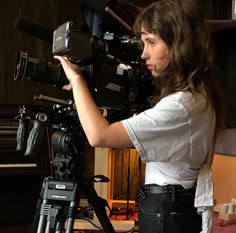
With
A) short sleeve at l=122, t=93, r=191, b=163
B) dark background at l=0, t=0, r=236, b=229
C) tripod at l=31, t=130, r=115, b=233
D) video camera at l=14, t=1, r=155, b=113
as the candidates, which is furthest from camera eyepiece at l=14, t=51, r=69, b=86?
dark background at l=0, t=0, r=236, b=229

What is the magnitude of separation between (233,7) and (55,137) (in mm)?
2307

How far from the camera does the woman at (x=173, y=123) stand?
0.95 metres

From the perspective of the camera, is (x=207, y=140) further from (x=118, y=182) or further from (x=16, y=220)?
(x=118, y=182)

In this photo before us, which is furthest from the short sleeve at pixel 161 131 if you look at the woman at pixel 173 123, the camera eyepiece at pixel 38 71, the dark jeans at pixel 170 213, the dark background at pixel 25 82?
the dark background at pixel 25 82

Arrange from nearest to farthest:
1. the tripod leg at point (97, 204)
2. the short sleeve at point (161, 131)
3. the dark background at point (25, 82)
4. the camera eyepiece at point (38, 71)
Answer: the short sleeve at point (161, 131) → the camera eyepiece at point (38, 71) → the tripod leg at point (97, 204) → the dark background at point (25, 82)

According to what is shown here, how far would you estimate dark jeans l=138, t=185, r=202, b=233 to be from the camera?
1021 mm

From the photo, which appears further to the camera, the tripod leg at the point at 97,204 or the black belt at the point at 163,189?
the tripod leg at the point at 97,204

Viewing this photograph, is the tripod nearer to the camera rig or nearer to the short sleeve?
the camera rig

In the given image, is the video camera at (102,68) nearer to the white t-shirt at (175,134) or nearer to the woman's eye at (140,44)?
the woman's eye at (140,44)

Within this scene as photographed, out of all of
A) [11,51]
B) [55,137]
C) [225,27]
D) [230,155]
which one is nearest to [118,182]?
[230,155]

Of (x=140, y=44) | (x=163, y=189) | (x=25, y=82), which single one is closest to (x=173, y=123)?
(x=163, y=189)

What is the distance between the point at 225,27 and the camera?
226 cm

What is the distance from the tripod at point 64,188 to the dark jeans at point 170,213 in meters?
0.20

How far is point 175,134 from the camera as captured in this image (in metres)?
0.97
